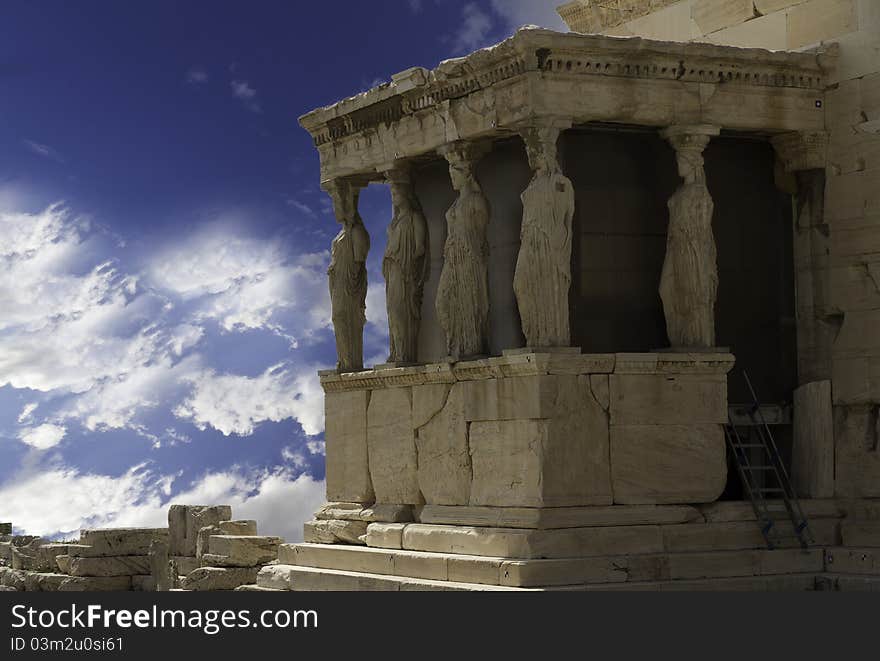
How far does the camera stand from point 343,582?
15.8 m

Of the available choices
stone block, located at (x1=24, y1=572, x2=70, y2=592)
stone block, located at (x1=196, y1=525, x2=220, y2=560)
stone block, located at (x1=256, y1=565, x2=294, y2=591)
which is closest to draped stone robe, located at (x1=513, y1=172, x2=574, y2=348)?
stone block, located at (x1=256, y1=565, x2=294, y2=591)

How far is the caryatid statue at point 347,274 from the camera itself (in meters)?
17.5

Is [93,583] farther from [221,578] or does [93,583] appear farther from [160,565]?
[221,578]

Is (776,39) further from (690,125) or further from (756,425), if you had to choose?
(756,425)

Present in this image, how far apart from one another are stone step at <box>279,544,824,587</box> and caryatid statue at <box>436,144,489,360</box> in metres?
1.72

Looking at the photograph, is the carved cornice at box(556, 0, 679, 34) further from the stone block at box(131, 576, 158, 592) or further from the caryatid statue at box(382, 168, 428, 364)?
the stone block at box(131, 576, 158, 592)

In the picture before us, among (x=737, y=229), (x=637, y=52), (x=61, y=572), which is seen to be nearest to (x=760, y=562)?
(x=737, y=229)

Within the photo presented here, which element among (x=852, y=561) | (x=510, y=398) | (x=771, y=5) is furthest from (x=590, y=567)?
(x=771, y=5)

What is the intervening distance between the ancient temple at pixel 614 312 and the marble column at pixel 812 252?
0.02 meters

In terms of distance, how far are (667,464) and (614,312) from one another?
54.6 inches

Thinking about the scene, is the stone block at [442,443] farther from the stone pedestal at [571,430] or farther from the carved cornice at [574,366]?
the carved cornice at [574,366]

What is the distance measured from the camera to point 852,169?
15.8 metres

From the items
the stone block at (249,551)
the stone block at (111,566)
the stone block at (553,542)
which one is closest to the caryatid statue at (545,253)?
the stone block at (553,542)

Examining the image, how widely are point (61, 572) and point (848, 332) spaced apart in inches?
378
